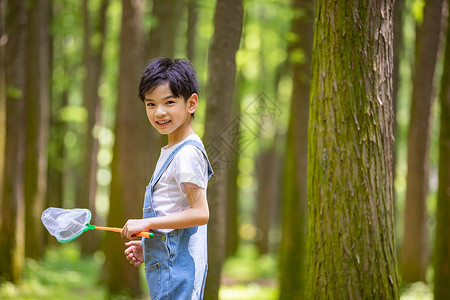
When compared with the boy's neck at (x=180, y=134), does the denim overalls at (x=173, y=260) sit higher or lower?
lower

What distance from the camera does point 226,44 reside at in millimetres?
6051

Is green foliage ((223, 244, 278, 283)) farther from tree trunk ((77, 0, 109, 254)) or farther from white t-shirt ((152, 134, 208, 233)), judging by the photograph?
white t-shirt ((152, 134, 208, 233))

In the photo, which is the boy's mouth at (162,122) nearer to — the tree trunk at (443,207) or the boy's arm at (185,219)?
the boy's arm at (185,219)

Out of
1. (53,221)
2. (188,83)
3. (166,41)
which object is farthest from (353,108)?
(166,41)

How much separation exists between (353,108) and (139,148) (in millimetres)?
6316

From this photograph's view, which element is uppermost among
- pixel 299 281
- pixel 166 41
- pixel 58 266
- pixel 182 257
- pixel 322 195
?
pixel 166 41

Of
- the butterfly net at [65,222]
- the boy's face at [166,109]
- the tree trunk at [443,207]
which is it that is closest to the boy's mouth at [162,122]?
the boy's face at [166,109]

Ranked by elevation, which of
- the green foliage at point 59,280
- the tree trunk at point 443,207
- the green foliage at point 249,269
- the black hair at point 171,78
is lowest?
the green foliage at point 249,269

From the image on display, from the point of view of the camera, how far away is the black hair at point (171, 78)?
2818 mm

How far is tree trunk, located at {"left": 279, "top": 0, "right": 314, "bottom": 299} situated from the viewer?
8844 millimetres

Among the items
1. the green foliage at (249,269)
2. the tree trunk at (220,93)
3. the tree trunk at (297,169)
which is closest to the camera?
the tree trunk at (220,93)

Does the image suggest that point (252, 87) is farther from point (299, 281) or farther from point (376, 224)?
point (376, 224)

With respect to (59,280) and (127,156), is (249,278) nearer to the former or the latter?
(59,280)

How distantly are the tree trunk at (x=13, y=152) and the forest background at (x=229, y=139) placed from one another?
0.03 m
